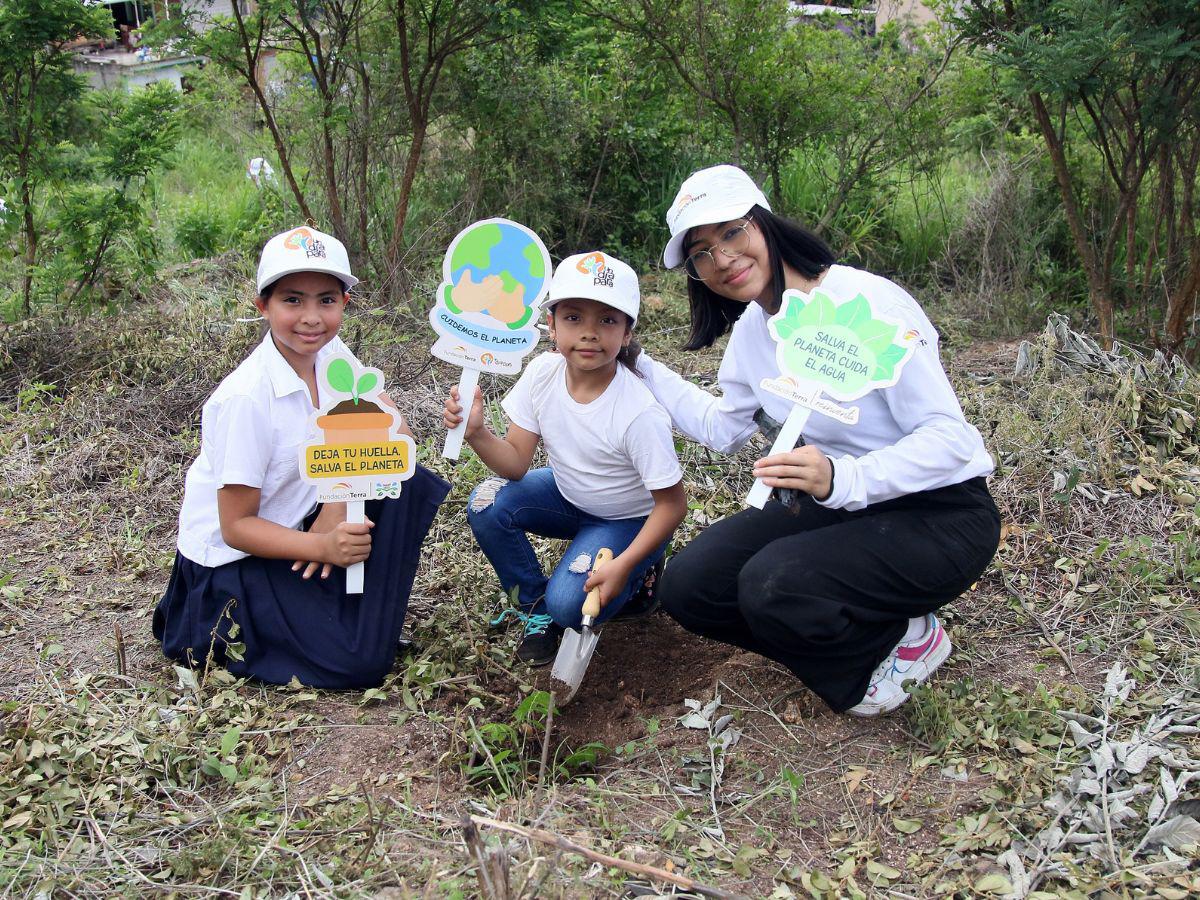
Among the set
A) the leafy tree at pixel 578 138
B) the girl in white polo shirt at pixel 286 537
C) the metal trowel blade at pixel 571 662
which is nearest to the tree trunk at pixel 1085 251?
the leafy tree at pixel 578 138

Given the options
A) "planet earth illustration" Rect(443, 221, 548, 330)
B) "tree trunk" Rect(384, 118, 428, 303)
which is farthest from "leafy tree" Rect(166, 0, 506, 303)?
"planet earth illustration" Rect(443, 221, 548, 330)

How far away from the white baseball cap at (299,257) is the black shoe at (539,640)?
1.07 metres

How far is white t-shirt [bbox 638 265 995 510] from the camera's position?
7.53ft

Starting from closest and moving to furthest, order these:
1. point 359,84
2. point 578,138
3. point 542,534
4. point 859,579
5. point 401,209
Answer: point 859,579 → point 542,534 → point 401,209 → point 359,84 → point 578,138

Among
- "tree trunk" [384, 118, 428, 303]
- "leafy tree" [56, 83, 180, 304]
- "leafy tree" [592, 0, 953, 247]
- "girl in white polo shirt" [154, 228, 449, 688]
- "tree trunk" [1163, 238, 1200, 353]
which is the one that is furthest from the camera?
"leafy tree" [592, 0, 953, 247]

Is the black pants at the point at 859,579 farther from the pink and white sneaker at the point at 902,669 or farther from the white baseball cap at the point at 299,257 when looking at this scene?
the white baseball cap at the point at 299,257

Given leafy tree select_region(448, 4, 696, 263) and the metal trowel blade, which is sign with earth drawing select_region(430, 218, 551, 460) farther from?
leafy tree select_region(448, 4, 696, 263)

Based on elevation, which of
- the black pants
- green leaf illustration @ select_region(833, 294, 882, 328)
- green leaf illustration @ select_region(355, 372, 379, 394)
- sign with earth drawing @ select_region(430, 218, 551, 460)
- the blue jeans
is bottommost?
the blue jeans

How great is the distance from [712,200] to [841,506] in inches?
29.3

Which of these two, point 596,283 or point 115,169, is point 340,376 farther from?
point 115,169

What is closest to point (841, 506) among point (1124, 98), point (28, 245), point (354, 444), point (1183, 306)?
point (354, 444)

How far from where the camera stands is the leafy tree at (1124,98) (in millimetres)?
3666

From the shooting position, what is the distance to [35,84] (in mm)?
4652

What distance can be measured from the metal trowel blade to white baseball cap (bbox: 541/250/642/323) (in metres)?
0.81
